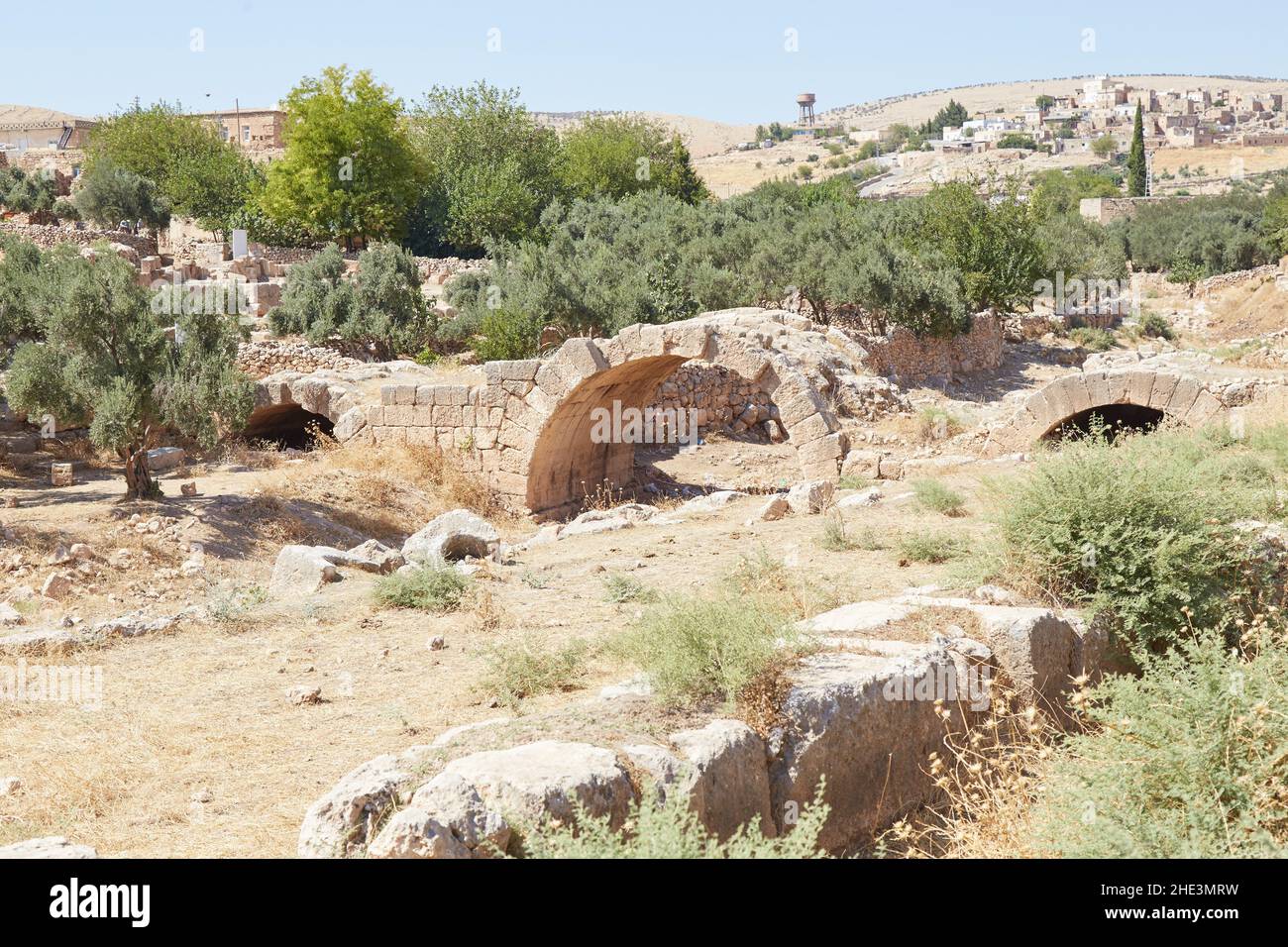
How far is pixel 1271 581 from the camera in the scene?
7.57 metres

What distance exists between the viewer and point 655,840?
3615 millimetres

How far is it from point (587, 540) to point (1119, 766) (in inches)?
297

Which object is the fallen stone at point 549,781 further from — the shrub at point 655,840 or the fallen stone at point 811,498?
the fallen stone at point 811,498

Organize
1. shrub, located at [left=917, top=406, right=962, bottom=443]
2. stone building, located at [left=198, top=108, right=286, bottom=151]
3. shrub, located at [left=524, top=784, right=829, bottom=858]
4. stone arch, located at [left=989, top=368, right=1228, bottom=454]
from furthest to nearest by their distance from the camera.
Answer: stone building, located at [left=198, top=108, right=286, bottom=151], shrub, located at [left=917, top=406, right=962, bottom=443], stone arch, located at [left=989, top=368, right=1228, bottom=454], shrub, located at [left=524, top=784, right=829, bottom=858]

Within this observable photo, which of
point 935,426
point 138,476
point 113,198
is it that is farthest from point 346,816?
point 113,198

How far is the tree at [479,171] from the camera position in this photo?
38906 millimetres

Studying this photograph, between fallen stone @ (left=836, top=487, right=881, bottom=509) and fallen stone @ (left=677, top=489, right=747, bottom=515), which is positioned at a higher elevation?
fallen stone @ (left=836, top=487, right=881, bottom=509)

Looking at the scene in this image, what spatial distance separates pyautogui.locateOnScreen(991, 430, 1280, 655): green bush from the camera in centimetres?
694

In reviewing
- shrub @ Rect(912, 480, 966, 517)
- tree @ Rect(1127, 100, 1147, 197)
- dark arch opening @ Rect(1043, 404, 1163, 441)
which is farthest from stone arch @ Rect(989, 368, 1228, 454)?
tree @ Rect(1127, 100, 1147, 197)

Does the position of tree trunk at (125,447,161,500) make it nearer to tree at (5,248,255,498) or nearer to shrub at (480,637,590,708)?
tree at (5,248,255,498)

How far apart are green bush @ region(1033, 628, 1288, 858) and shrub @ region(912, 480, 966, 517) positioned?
15.8ft

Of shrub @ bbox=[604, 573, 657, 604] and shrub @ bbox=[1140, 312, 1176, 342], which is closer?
shrub @ bbox=[604, 573, 657, 604]

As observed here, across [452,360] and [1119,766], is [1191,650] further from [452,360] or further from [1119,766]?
[452,360]
